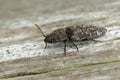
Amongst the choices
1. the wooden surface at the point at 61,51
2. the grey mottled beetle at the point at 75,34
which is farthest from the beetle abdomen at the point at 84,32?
the wooden surface at the point at 61,51

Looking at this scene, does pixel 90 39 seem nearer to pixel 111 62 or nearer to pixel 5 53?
pixel 111 62

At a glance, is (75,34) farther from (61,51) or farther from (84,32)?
(61,51)

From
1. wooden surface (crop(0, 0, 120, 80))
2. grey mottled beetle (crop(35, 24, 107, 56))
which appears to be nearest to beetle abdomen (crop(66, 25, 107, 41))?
grey mottled beetle (crop(35, 24, 107, 56))

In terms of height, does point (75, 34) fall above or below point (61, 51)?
above

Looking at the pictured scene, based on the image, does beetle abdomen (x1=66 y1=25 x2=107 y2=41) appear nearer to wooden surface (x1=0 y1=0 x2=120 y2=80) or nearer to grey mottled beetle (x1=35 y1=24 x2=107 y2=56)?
grey mottled beetle (x1=35 y1=24 x2=107 y2=56)

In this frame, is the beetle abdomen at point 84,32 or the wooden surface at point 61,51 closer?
the wooden surface at point 61,51

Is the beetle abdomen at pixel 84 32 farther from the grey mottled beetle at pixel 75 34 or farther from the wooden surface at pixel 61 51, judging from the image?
the wooden surface at pixel 61 51

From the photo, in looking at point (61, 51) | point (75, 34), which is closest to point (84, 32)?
point (75, 34)

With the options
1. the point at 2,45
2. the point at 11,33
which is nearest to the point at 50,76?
the point at 2,45

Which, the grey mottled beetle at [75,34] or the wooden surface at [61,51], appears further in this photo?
the grey mottled beetle at [75,34]
